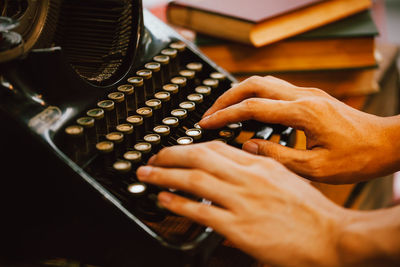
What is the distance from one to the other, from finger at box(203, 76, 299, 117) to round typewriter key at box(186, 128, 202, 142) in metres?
0.09

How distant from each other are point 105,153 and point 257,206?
0.33 m

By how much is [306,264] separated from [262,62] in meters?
1.02

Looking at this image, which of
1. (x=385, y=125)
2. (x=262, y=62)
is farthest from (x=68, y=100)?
(x=262, y=62)

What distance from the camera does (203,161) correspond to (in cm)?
78

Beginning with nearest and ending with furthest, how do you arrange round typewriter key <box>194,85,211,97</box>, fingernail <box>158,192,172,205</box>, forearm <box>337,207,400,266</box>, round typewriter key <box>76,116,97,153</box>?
forearm <box>337,207,400,266</box> < fingernail <box>158,192,172,205</box> < round typewriter key <box>76,116,97,153</box> < round typewriter key <box>194,85,211,97</box>

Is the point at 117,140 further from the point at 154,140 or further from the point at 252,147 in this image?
the point at 252,147

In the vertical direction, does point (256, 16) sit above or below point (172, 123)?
above

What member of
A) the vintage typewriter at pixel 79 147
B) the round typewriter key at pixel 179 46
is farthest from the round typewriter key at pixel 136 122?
the round typewriter key at pixel 179 46

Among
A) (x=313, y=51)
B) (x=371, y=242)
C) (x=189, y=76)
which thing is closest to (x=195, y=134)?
(x=189, y=76)

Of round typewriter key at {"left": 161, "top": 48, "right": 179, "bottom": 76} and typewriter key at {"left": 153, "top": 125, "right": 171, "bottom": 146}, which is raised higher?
round typewriter key at {"left": 161, "top": 48, "right": 179, "bottom": 76}

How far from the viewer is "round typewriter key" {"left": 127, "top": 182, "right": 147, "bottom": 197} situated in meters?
0.84

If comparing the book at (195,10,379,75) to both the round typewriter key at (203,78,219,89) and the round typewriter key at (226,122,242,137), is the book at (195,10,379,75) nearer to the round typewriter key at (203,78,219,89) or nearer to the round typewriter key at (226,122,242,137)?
the round typewriter key at (203,78,219,89)

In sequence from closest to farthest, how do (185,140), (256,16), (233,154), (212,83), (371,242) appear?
(371,242)
(233,154)
(185,140)
(212,83)
(256,16)

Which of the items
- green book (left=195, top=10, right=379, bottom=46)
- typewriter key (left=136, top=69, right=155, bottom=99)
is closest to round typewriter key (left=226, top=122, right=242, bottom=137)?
typewriter key (left=136, top=69, right=155, bottom=99)
